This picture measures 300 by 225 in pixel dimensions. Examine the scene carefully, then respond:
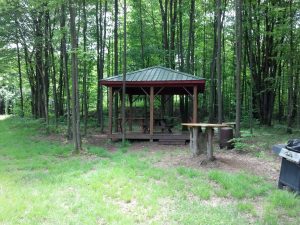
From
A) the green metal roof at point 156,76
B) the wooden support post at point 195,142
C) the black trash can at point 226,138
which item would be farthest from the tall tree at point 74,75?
the black trash can at point 226,138

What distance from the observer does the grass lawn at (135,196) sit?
3840 mm

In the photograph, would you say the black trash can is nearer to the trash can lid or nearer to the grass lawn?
the grass lawn

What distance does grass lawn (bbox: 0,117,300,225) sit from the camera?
12.6ft

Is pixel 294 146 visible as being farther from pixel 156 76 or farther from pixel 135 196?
pixel 156 76

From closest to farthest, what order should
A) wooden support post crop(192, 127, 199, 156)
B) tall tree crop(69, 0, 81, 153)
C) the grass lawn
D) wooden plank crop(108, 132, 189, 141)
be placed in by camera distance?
the grass lawn
wooden support post crop(192, 127, 199, 156)
tall tree crop(69, 0, 81, 153)
wooden plank crop(108, 132, 189, 141)

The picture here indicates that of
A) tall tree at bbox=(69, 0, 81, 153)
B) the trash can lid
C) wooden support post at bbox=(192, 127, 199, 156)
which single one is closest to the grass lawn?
the trash can lid

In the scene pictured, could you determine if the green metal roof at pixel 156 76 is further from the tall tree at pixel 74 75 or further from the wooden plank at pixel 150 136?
the tall tree at pixel 74 75

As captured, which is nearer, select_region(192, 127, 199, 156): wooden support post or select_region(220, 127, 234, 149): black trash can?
select_region(192, 127, 199, 156): wooden support post

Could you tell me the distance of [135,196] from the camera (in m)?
4.66

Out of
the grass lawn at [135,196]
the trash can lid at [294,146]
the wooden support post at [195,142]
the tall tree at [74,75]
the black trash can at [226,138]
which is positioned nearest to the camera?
the grass lawn at [135,196]

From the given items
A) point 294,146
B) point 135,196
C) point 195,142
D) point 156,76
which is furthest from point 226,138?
point 135,196

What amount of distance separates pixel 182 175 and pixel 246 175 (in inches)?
49.5

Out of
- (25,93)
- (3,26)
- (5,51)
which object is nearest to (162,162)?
(3,26)

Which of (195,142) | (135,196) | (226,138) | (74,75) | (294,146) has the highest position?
(74,75)
